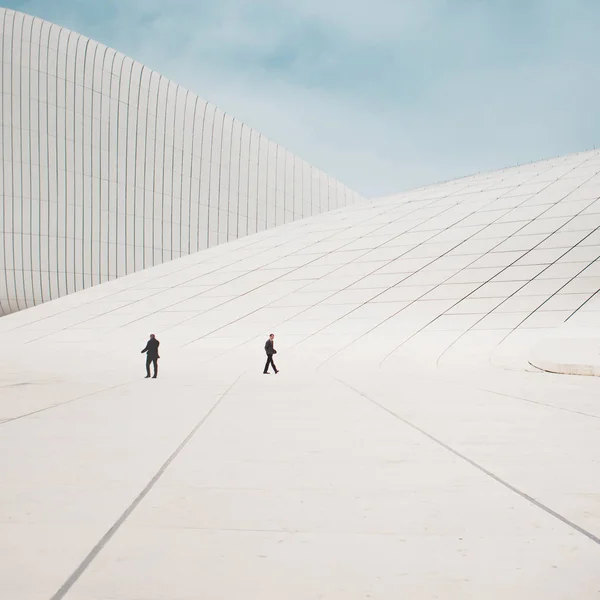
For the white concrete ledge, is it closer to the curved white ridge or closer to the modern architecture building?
the modern architecture building

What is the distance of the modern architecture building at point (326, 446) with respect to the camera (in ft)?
9.04

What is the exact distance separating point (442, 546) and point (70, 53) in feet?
92.7

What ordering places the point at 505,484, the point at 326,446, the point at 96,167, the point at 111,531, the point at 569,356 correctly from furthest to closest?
the point at 96,167 → the point at 569,356 → the point at 326,446 → the point at 505,484 → the point at 111,531

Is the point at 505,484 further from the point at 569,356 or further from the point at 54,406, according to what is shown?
the point at 569,356

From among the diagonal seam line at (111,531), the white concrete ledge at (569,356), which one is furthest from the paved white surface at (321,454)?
the white concrete ledge at (569,356)

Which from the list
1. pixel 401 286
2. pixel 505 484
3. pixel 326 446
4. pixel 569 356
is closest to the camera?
pixel 505 484

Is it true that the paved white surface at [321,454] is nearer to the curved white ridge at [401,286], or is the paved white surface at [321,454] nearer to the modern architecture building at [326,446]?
the modern architecture building at [326,446]

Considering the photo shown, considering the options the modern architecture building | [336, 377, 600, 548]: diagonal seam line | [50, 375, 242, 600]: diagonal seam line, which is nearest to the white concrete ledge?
the modern architecture building

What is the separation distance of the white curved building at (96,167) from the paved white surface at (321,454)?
24.5ft

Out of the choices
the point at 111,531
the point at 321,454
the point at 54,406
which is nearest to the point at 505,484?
the point at 321,454

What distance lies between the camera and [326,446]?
5.32 metres

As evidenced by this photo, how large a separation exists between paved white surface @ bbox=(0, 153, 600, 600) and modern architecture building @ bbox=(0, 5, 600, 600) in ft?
0.07

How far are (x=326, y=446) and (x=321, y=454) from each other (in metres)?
0.32

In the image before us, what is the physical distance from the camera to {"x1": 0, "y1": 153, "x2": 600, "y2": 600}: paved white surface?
9.00 feet
